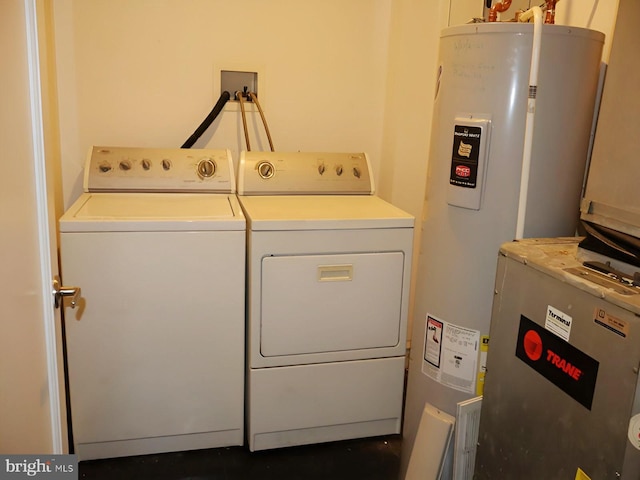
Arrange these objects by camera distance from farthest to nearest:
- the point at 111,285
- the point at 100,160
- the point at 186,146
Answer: the point at 186,146 < the point at 100,160 < the point at 111,285

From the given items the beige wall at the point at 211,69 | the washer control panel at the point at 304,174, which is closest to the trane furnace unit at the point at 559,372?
the washer control panel at the point at 304,174

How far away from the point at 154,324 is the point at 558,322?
1.40m

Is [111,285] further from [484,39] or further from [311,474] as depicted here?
[484,39]

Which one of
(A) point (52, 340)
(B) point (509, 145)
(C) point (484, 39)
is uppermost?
(C) point (484, 39)

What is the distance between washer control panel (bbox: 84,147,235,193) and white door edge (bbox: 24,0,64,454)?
4.23 ft

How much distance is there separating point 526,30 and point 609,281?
28.1 inches

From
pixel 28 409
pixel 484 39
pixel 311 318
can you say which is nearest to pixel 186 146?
pixel 311 318

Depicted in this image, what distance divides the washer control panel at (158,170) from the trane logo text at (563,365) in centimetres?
160

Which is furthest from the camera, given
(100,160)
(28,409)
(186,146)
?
(186,146)

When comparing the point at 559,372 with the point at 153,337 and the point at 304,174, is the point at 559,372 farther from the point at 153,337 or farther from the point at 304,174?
the point at 304,174

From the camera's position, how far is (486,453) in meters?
1.50

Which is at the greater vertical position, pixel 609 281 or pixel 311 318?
pixel 609 281

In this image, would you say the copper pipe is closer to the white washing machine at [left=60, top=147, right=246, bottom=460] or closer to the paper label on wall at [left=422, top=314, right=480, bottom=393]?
the paper label on wall at [left=422, top=314, right=480, bottom=393]

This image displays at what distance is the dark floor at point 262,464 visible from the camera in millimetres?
2141
